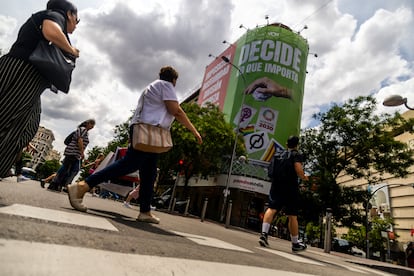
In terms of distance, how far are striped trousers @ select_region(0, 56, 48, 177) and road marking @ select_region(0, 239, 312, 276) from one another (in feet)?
5.05

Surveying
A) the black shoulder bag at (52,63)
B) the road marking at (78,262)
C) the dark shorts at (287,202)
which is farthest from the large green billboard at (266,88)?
the road marking at (78,262)

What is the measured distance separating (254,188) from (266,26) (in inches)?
747

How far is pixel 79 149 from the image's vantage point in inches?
244

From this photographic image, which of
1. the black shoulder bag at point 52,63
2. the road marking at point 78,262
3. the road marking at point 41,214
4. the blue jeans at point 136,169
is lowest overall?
the road marking at point 78,262

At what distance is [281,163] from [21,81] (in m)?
3.67

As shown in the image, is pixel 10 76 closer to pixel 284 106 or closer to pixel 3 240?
pixel 3 240

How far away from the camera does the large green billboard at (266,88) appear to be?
2789 centimetres

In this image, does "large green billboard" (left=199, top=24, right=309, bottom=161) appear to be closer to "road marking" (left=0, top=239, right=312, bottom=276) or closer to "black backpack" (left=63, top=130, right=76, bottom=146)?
"black backpack" (left=63, top=130, right=76, bottom=146)

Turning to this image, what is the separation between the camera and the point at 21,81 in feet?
7.51

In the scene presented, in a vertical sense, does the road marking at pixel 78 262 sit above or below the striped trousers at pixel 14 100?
below

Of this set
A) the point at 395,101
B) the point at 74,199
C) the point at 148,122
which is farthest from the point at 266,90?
the point at 74,199

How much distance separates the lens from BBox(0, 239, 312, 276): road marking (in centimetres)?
86

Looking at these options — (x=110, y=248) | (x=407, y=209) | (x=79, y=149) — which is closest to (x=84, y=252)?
(x=110, y=248)

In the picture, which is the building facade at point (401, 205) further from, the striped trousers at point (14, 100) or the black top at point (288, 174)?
the striped trousers at point (14, 100)
